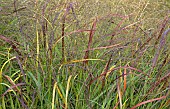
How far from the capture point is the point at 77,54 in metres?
1.56

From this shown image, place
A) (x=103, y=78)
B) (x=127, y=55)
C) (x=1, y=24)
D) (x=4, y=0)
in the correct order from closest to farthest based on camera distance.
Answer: (x=103, y=78) < (x=127, y=55) < (x=1, y=24) < (x=4, y=0)

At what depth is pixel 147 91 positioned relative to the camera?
1.47 meters

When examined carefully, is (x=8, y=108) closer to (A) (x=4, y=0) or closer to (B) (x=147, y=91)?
(B) (x=147, y=91)

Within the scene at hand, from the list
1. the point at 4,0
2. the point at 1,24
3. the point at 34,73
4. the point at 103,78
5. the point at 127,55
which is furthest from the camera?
the point at 4,0

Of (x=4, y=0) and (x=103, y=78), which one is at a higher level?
(x=4, y=0)

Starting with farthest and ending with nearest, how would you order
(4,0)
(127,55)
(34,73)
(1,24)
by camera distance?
1. (4,0)
2. (1,24)
3. (127,55)
4. (34,73)

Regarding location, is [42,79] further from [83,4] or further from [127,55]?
[83,4]

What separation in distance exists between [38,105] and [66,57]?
0.88ft

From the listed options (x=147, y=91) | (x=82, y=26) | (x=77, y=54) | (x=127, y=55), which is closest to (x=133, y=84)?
(x=147, y=91)

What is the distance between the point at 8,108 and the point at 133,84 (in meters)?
0.61

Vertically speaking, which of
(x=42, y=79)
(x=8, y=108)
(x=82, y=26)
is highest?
(x=82, y=26)

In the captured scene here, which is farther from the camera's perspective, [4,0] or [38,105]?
[4,0]

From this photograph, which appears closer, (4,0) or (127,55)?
(127,55)

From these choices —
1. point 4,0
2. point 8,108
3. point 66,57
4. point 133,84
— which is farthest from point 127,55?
point 4,0
